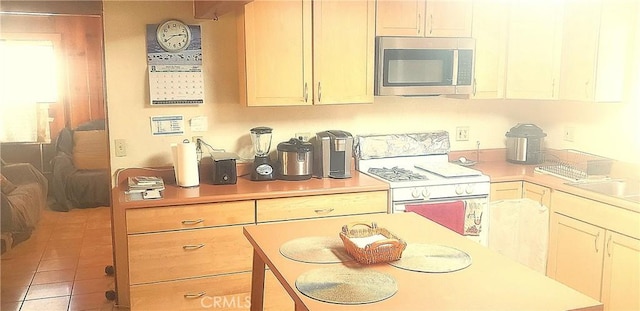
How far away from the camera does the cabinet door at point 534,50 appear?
3795mm

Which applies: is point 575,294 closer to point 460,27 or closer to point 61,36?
point 460,27

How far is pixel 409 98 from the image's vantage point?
408 centimetres

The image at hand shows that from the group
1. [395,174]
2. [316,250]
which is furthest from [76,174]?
[316,250]

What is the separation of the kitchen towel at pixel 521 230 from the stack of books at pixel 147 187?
83.4 inches

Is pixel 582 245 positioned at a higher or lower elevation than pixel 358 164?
lower

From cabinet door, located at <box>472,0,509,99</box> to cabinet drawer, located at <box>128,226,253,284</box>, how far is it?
6.36ft

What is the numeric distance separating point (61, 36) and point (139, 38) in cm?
143

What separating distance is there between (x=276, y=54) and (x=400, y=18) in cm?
86

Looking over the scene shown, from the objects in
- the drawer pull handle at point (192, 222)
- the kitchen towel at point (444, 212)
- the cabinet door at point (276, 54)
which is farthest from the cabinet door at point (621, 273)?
the drawer pull handle at point (192, 222)

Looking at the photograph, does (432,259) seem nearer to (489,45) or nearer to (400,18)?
(400,18)

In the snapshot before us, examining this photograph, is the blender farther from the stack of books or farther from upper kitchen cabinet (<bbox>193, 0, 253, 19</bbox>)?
upper kitchen cabinet (<bbox>193, 0, 253, 19</bbox>)

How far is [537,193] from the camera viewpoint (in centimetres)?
364

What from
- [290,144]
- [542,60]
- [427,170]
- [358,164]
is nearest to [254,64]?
[290,144]

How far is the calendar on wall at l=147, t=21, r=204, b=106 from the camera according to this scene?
3.46 meters
